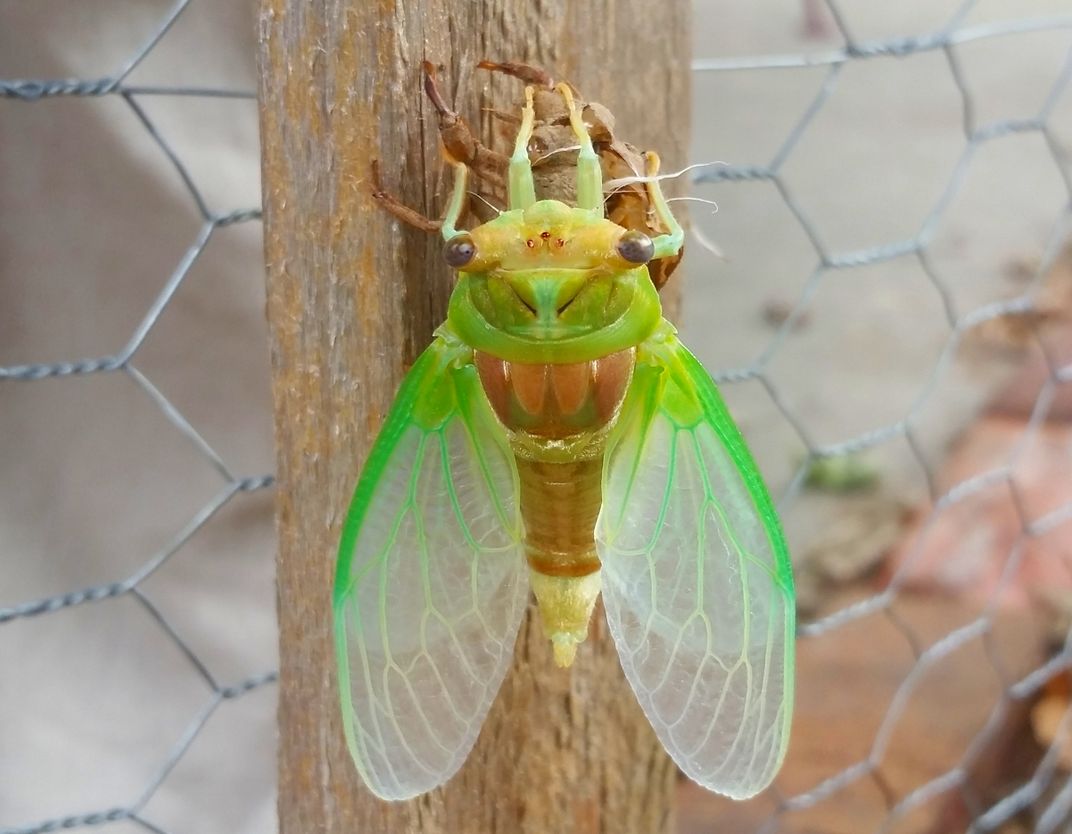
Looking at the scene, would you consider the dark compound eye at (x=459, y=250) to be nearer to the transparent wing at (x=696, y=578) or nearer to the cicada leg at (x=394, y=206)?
the cicada leg at (x=394, y=206)

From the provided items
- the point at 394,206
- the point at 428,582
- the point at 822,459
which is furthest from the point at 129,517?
the point at 822,459

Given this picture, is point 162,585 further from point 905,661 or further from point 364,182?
point 905,661

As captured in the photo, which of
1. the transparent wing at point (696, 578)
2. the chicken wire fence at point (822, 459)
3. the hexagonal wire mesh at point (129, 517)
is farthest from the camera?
the hexagonal wire mesh at point (129, 517)

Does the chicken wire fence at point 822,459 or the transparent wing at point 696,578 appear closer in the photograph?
the transparent wing at point 696,578

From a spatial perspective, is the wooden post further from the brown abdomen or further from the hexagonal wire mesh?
the hexagonal wire mesh

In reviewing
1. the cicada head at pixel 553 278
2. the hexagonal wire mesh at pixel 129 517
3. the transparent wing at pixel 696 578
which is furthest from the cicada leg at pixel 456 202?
the hexagonal wire mesh at pixel 129 517

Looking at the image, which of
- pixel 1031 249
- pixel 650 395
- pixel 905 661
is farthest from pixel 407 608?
pixel 1031 249

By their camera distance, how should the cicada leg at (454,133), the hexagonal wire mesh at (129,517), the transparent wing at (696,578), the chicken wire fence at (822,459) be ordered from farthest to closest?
1. the hexagonal wire mesh at (129,517)
2. the chicken wire fence at (822,459)
3. the transparent wing at (696,578)
4. the cicada leg at (454,133)
